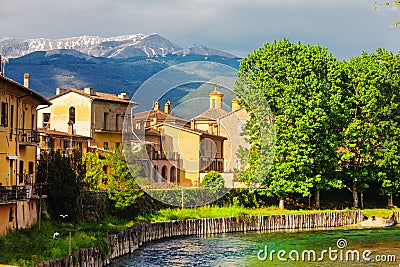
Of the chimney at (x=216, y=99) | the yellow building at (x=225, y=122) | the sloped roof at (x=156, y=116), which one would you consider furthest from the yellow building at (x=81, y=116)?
the chimney at (x=216, y=99)

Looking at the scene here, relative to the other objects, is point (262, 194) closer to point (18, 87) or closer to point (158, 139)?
point (158, 139)

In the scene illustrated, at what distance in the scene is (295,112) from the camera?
6450cm

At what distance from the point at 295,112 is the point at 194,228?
16662mm

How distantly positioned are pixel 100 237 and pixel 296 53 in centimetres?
3547

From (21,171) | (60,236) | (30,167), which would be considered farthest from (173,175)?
(60,236)

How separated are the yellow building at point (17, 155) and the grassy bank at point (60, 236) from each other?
38.7 inches

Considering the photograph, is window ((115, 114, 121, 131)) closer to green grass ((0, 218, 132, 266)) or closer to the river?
the river

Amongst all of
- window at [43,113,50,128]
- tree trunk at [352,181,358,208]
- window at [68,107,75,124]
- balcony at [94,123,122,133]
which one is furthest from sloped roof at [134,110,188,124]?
tree trunk at [352,181,358,208]

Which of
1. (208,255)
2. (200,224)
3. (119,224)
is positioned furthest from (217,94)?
(208,255)

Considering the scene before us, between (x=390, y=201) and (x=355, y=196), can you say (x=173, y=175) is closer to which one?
(x=355, y=196)

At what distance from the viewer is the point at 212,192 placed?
6438 cm

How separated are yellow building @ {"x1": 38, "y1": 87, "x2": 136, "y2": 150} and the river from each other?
22.4 metres

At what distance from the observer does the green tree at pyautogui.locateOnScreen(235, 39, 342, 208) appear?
64250mm

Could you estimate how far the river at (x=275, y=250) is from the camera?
40.6 m
